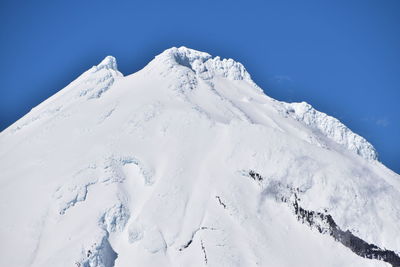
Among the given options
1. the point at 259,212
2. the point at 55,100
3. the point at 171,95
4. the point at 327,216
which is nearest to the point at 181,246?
the point at 259,212

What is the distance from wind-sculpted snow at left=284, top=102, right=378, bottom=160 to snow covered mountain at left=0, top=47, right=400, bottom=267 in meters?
35.3

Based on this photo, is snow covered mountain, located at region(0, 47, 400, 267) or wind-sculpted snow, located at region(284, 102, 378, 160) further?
wind-sculpted snow, located at region(284, 102, 378, 160)

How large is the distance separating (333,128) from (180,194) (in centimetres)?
9439

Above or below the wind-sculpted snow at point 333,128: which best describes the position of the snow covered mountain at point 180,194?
below

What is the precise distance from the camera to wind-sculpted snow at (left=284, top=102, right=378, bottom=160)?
19138cm

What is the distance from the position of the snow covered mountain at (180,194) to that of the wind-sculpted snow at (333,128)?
3526 cm

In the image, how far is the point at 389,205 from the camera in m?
118

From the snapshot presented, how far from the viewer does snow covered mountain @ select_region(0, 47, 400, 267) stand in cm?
10500

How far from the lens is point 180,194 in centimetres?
11644

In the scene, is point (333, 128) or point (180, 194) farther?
point (333, 128)

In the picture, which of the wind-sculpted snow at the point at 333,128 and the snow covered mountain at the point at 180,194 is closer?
the snow covered mountain at the point at 180,194

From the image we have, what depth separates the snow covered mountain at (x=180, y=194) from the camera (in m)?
105

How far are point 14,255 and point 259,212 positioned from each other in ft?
Result: 160

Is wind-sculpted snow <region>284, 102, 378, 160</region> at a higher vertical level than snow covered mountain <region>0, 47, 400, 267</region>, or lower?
higher
